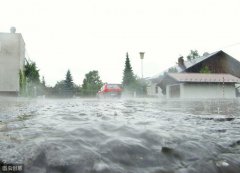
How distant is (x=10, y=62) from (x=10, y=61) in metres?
0.13

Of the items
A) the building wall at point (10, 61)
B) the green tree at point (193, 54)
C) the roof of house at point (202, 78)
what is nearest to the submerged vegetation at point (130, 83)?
the roof of house at point (202, 78)

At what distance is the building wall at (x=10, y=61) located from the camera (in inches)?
1075

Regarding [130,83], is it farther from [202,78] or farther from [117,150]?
[117,150]

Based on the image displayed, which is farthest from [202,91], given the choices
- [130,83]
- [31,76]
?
[31,76]

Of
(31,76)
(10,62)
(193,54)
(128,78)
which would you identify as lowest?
(31,76)

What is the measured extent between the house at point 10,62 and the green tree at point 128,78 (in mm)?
23476

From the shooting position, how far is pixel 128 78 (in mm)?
48750

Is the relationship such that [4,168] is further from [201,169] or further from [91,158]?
[201,169]

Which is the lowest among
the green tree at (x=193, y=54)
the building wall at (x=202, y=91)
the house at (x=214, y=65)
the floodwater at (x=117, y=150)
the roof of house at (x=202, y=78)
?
the floodwater at (x=117, y=150)

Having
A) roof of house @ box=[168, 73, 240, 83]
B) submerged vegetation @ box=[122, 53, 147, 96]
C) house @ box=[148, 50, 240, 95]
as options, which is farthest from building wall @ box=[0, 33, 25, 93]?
submerged vegetation @ box=[122, 53, 147, 96]

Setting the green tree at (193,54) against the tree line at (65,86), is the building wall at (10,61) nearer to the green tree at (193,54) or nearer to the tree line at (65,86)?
the tree line at (65,86)

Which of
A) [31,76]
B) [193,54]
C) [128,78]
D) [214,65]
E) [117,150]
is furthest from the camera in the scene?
[193,54]

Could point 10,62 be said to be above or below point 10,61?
below

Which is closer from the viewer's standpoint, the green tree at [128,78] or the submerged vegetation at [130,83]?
the submerged vegetation at [130,83]
